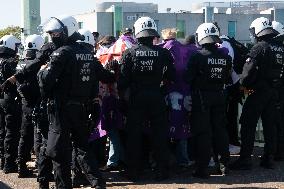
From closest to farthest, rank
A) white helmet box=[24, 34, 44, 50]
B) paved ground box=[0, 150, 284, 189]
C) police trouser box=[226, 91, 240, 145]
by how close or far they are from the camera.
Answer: paved ground box=[0, 150, 284, 189] → white helmet box=[24, 34, 44, 50] → police trouser box=[226, 91, 240, 145]

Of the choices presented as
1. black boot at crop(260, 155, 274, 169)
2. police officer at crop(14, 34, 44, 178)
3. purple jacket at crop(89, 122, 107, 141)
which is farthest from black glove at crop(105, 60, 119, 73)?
black boot at crop(260, 155, 274, 169)

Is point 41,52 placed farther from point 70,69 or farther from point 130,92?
point 130,92

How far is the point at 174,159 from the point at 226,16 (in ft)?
221

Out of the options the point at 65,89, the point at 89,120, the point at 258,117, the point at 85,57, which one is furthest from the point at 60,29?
the point at 258,117

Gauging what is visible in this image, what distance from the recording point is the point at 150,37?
24.0ft

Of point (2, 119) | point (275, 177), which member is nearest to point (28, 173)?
point (2, 119)

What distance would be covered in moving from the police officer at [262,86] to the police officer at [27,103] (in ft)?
9.68

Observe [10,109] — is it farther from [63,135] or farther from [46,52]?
[63,135]

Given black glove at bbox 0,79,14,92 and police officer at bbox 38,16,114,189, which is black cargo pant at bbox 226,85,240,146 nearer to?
police officer at bbox 38,16,114,189

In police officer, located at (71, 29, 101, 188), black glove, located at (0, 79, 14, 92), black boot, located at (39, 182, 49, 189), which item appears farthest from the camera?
black glove, located at (0, 79, 14, 92)

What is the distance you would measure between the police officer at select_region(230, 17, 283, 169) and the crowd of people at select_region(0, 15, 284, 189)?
0.01 meters

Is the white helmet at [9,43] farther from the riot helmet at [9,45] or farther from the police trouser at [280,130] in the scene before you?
the police trouser at [280,130]

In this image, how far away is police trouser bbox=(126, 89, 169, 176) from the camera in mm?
7273

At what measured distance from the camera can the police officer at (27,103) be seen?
7344mm
